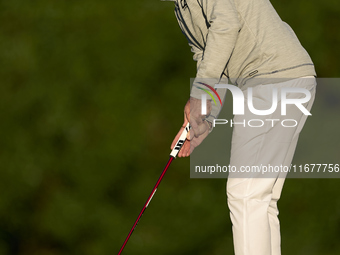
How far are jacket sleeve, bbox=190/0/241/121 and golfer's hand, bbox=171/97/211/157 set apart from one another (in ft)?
0.26

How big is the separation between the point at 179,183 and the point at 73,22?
714mm

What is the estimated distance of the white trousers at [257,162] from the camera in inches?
58.7

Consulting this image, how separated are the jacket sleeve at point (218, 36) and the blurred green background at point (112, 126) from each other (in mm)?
710

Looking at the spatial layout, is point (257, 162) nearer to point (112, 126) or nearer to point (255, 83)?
point (255, 83)

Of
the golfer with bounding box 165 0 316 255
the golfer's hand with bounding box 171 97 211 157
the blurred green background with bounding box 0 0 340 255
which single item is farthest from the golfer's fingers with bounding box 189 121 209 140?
the blurred green background with bounding box 0 0 340 255

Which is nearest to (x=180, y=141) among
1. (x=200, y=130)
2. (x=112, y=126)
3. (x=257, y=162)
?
(x=200, y=130)

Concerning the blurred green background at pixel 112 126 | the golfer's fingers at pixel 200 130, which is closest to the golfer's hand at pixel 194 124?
the golfer's fingers at pixel 200 130

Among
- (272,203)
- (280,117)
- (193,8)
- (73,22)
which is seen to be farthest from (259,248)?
(73,22)

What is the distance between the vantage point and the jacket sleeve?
1.45 metres

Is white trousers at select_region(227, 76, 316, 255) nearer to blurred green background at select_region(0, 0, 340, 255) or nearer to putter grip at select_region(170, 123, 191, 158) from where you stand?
putter grip at select_region(170, 123, 191, 158)

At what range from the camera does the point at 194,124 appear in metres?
1.60

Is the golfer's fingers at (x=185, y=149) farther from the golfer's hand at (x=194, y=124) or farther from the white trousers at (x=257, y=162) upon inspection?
the white trousers at (x=257, y=162)

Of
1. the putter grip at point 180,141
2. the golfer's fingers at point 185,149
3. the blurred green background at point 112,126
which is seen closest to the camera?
the putter grip at point 180,141

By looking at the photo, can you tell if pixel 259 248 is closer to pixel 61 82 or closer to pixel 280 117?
pixel 280 117
